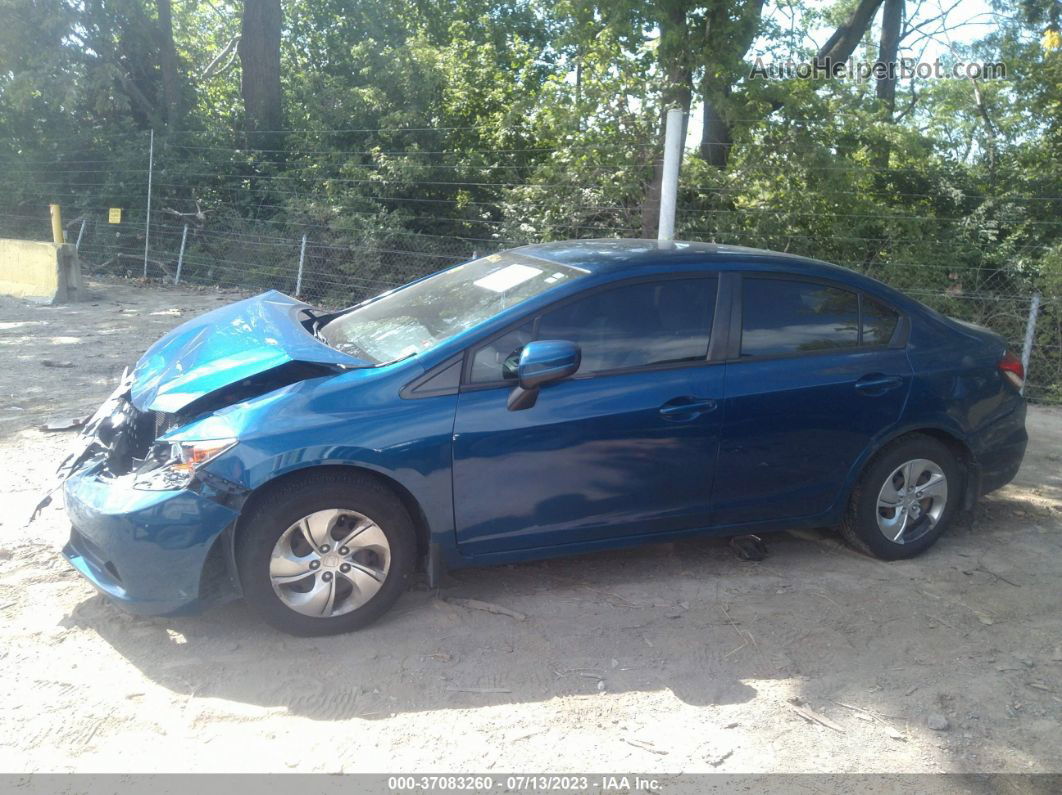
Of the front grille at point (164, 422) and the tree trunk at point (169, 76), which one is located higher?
the tree trunk at point (169, 76)

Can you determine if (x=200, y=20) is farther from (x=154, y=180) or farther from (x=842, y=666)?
(x=842, y=666)

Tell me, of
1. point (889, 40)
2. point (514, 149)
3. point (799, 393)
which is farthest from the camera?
point (889, 40)

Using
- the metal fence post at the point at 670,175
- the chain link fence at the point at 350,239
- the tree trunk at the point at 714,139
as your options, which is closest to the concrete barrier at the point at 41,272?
the chain link fence at the point at 350,239

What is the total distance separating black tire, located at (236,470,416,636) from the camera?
4.04 meters

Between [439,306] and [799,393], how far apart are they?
73.0 inches

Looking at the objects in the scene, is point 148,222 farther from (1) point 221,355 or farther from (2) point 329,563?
(2) point 329,563

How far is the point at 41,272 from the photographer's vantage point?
1424cm

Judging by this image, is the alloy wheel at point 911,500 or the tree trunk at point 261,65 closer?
the alloy wheel at point 911,500

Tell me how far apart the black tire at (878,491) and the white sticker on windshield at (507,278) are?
2047 mm

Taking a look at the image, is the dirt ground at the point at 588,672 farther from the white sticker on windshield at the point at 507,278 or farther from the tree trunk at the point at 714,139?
the tree trunk at the point at 714,139

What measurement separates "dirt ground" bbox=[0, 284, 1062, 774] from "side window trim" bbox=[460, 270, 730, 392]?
1.07 metres

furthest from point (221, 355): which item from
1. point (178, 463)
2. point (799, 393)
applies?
point (799, 393)

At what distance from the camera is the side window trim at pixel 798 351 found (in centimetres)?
489

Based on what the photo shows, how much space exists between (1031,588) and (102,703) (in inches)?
175
